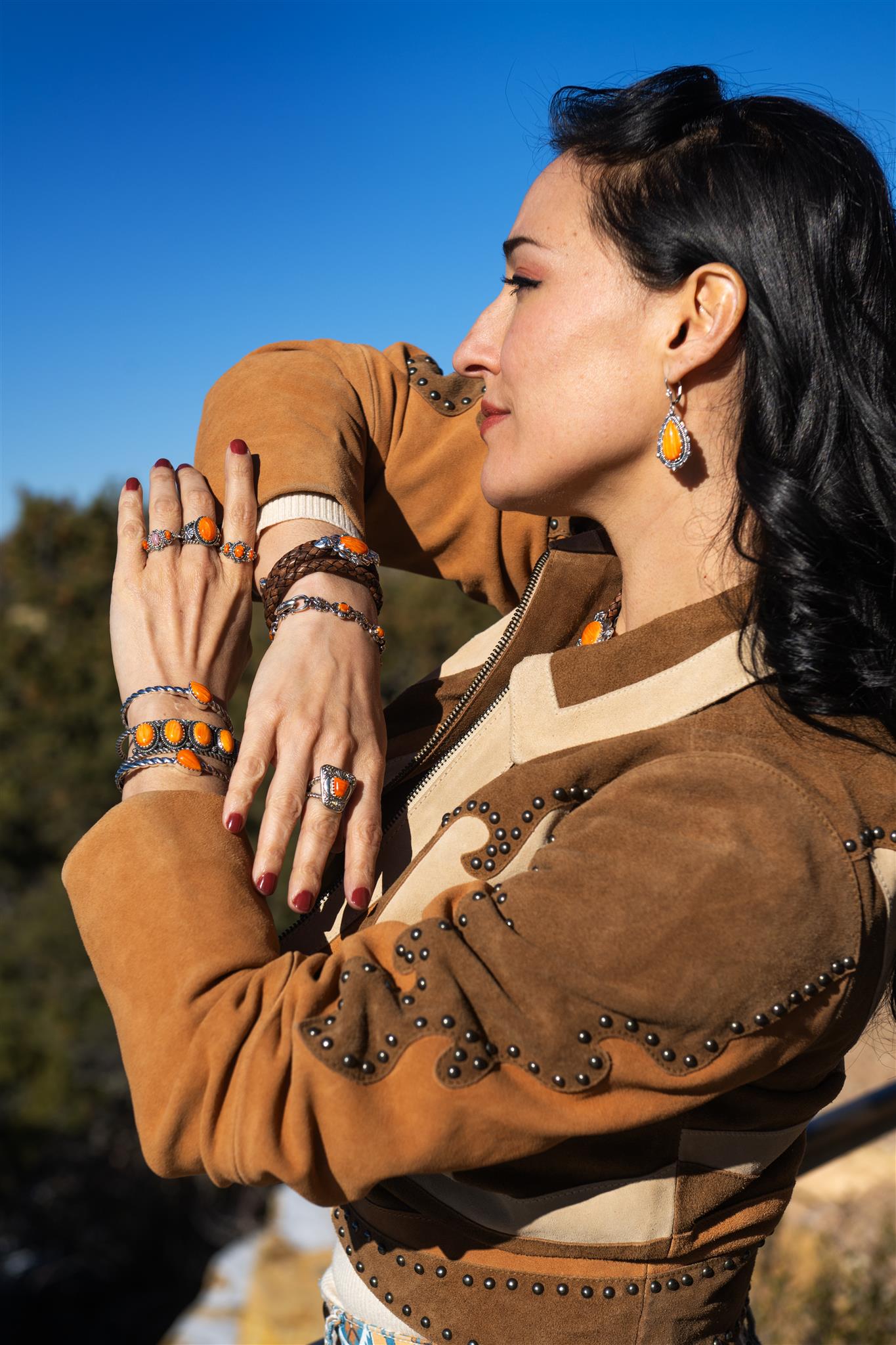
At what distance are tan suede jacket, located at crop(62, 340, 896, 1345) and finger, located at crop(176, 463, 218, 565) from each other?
0.43m

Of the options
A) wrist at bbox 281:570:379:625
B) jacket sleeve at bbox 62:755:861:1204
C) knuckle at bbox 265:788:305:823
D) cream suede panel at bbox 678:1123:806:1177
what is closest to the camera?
jacket sleeve at bbox 62:755:861:1204

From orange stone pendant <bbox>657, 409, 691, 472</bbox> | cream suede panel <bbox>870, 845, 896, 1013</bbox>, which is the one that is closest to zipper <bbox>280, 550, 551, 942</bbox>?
orange stone pendant <bbox>657, 409, 691, 472</bbox>

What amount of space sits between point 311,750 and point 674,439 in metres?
Answer: 0.64

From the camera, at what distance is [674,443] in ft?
4.90

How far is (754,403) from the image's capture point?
1.44 metres

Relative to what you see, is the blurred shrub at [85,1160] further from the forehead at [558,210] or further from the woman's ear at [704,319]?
the woman's ear at [704,319]

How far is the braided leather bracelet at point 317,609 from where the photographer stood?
5.19 ft

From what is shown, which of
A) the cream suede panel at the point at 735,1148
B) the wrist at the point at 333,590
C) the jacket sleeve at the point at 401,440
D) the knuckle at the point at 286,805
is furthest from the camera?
the jacket sleeve at the point at 401,440

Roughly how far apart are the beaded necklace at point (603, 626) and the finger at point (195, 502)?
0.59 meters

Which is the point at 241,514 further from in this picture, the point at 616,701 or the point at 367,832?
the point at 616,701

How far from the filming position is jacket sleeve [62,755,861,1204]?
111 centimetres

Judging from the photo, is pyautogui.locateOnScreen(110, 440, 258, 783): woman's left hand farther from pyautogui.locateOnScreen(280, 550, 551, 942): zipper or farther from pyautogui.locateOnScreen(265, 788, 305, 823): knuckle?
pyautogui.locateOnScreen(280, 550, 551, 942): zipper

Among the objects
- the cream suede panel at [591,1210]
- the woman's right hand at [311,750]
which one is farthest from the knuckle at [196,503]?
the cream suede panel at [591,1210]

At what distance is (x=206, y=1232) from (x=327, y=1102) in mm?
9150
